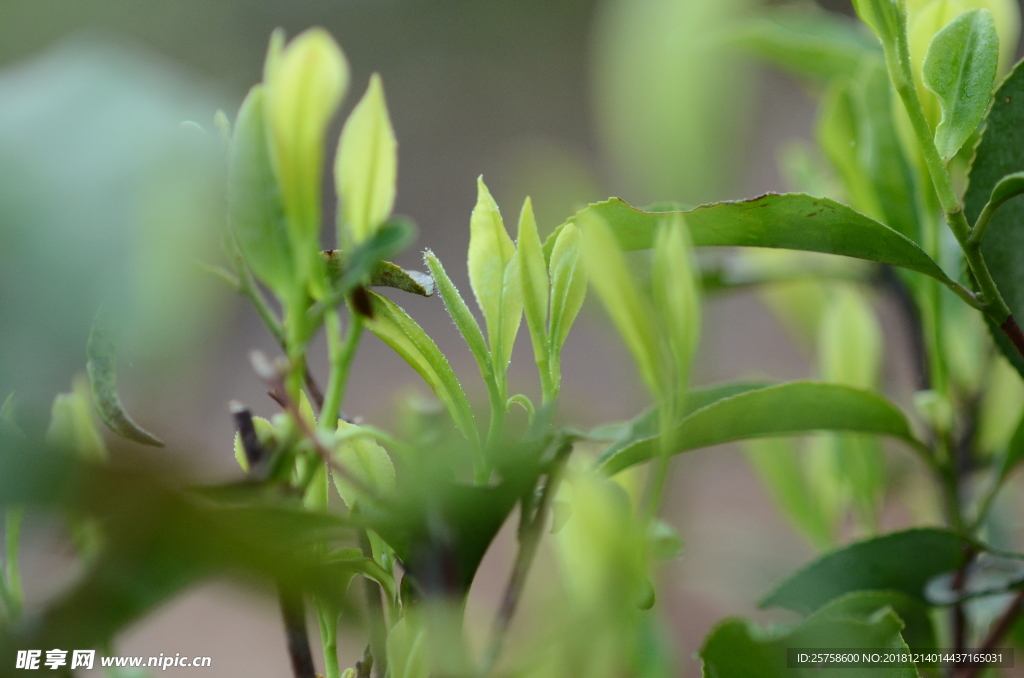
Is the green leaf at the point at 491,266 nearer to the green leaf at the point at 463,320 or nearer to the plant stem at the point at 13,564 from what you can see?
the green leaf at the point at 463,320

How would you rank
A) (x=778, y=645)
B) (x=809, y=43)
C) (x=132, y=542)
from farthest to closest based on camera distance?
1. (x=809, y=43)
2. (x=778, y=645)
3. (x=132, y=542)

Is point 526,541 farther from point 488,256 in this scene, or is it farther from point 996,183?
point 996,183

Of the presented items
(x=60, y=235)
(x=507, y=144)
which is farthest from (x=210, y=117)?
(x=507, y=144)

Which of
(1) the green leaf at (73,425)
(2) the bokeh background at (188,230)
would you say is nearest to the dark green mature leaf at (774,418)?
(2) the bokeh background at (188,230)

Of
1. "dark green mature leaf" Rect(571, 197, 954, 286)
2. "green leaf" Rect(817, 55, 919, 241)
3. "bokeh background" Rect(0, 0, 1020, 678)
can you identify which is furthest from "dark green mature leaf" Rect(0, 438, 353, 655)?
"green leaf" Rect(817, 55, 919, 241)

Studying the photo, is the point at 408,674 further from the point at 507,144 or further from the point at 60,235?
the point at 507,144

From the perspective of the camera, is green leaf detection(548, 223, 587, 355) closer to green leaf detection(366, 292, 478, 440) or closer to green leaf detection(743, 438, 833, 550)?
green leaf detection(366, 292, 478, 440)

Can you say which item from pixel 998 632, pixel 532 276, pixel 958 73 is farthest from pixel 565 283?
pixel 998 632
